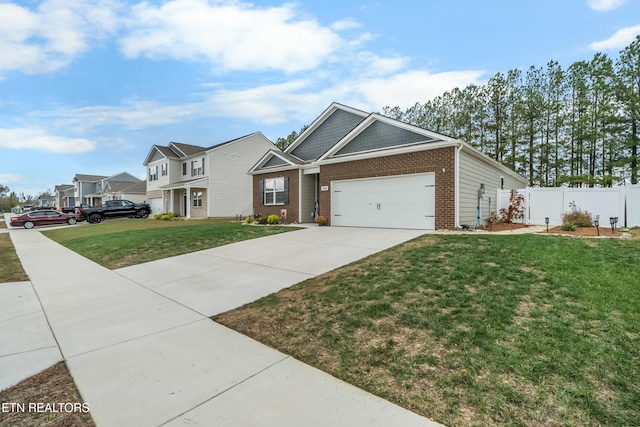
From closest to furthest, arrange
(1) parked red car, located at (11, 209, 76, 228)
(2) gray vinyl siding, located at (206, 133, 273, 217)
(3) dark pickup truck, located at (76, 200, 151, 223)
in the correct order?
(1) parked red car, located at (11, 209, 76, 228)
(2) gray vinyl siding, located at (206, 133, 273, 217)
(3) dark pickup truck, located at (76, 200, 151, 223)

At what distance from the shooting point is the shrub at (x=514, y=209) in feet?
45.1

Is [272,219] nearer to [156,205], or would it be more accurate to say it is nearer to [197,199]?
[197,199]

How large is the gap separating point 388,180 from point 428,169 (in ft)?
5.81

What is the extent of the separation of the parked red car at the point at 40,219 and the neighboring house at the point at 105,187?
1268cm

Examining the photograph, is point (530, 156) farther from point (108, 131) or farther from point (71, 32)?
point (108, 131)

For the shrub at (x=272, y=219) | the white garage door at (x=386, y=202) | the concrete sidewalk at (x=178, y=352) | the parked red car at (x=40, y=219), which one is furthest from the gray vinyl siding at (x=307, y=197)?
the parked red car at (x=40, y=219)

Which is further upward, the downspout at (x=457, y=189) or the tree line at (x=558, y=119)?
the tree line at (x=558, y=119)

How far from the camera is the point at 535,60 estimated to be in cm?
2350

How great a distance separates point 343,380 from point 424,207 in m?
9.71

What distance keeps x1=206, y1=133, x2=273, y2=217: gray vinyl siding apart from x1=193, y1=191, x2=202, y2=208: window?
1693mm

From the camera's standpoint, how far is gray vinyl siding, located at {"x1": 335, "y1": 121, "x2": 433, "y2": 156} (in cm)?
1202

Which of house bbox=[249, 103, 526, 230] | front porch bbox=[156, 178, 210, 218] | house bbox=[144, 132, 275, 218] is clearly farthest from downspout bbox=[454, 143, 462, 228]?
front porch bbox=[156, 178, 210, 218]

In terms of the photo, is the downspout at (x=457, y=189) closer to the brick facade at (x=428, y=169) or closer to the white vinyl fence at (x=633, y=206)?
the brick facade at (x=428, y=169)

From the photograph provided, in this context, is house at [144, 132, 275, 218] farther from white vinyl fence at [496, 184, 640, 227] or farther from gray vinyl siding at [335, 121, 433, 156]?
white vinyl fence at [496, 184, 640, 227]
